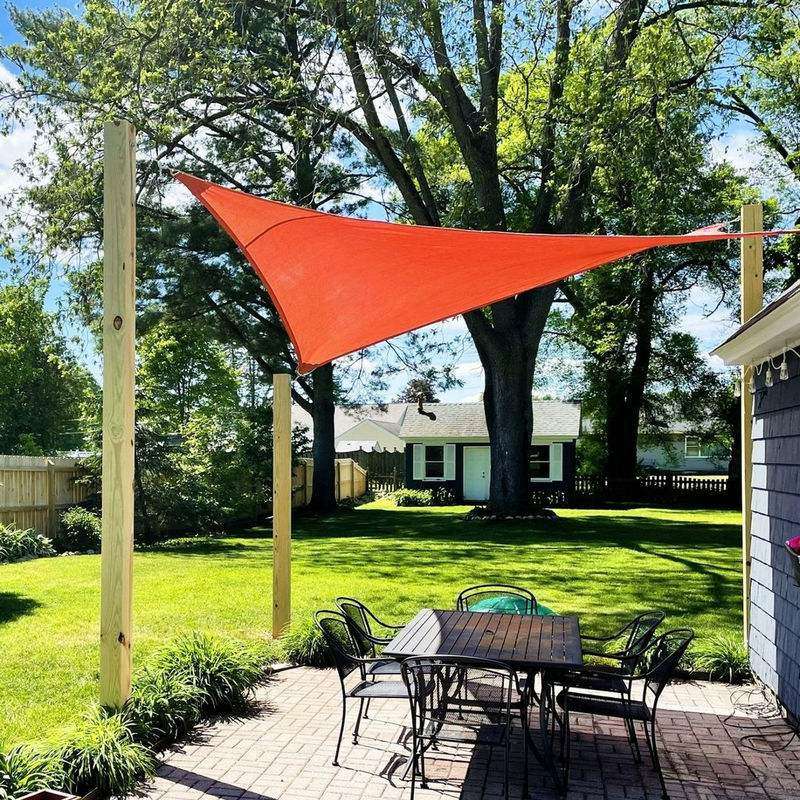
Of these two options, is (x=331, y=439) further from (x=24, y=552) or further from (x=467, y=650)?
(x=467, y=650)

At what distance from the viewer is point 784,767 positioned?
13.6 ft

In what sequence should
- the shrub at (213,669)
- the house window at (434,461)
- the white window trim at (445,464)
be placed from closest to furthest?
the shrub at (213,669) < the white window trim at (445,464) < the house window at (434,461)

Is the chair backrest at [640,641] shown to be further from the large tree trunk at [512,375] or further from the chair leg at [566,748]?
the large tree trunk at [512,375]

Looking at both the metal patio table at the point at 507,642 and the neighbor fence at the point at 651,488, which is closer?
the metal patio table at the point at 507,642

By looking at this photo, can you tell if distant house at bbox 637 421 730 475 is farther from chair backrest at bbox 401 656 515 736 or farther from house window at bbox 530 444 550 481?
chair backrest at bbox 401 656 515 736

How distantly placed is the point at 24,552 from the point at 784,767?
10.6 metres

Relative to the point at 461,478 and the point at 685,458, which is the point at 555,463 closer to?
the point at 461,478

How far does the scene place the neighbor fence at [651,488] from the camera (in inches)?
990

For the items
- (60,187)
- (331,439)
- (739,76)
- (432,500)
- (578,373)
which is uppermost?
(739,76)

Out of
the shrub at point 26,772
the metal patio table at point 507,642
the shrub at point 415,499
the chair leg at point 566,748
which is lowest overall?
the shrub at point 415,499

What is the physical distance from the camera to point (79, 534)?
499 inches

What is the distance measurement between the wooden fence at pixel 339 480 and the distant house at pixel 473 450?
77.6 inches

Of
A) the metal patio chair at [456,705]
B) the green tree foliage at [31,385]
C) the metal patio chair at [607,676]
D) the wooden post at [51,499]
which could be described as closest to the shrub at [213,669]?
the metal patio chair at [456,705]

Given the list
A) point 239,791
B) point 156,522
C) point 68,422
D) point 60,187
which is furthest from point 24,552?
point 68,422
